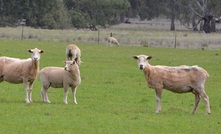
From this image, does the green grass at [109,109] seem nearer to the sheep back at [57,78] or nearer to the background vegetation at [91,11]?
the sheep back at [57,78]

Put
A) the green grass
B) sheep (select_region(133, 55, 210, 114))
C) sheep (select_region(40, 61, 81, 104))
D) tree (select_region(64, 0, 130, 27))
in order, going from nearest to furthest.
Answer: the green grass
sheep (select_region(133, 55, 210, 114))
sheep (select_region(40, 61, 81, 104))
tree (select_region(64, 0, 130, 27))

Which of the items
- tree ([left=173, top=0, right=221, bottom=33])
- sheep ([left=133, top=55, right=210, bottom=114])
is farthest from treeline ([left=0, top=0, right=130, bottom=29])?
sheep ([left=133, top=55, right=210, bottom=114])

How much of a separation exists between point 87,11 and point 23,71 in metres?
71.7

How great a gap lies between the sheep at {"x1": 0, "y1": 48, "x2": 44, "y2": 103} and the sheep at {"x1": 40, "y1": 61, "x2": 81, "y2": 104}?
0.40m

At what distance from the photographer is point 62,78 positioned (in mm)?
20109

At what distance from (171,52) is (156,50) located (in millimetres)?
1933

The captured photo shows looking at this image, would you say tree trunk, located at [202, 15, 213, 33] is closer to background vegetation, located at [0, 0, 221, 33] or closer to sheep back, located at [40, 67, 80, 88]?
background vegetation, located at [0, 0, 221, 33]

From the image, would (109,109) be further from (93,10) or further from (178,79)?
(93,10)

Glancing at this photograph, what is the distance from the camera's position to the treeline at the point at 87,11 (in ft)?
260

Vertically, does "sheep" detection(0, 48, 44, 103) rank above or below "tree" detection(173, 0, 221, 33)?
below

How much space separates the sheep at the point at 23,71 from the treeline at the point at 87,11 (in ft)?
191

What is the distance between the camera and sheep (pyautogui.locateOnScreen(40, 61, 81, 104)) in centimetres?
1998

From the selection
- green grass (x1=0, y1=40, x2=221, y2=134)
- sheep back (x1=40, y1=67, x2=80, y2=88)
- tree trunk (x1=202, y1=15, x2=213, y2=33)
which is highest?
tree trunk (x1=202, y1=15, x2=213, y2=33)

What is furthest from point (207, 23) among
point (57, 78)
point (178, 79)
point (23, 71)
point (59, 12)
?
point (178, 79)
